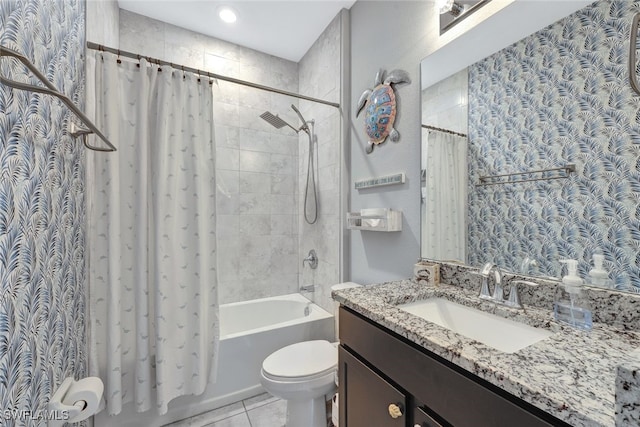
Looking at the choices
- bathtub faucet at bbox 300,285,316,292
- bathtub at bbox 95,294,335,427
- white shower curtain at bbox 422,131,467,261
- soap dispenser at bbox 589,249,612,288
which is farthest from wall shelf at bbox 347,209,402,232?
bathtub faucet at bbox 300,285,316,292

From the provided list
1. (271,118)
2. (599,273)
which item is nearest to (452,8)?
(599,273)

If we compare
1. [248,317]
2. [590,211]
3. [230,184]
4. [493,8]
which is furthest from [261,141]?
[590,211]

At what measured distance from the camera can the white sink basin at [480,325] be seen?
2.70ft

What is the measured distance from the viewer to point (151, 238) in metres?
1.50

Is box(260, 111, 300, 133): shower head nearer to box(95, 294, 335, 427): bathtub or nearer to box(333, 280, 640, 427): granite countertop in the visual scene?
box(95, 294, 335, 427): bathtub

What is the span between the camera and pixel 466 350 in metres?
0.65

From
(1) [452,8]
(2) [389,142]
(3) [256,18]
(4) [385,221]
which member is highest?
(3) [256,18]

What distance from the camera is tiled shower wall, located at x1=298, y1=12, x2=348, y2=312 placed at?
82.9 inches

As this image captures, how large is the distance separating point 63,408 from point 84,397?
87 mm

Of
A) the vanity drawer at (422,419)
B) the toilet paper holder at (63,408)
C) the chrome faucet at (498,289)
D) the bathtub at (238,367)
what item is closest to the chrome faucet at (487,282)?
the chrome faucet at (498,289)

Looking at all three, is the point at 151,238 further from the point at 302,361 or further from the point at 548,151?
the point at 548,151

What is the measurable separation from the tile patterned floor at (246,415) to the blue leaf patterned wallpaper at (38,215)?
832 millimetres

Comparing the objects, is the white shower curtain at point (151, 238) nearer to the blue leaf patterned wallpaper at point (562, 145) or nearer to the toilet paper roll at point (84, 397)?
the toilet paper roll at point (84, 397)

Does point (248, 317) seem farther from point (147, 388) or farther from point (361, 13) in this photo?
point (361, 13)
